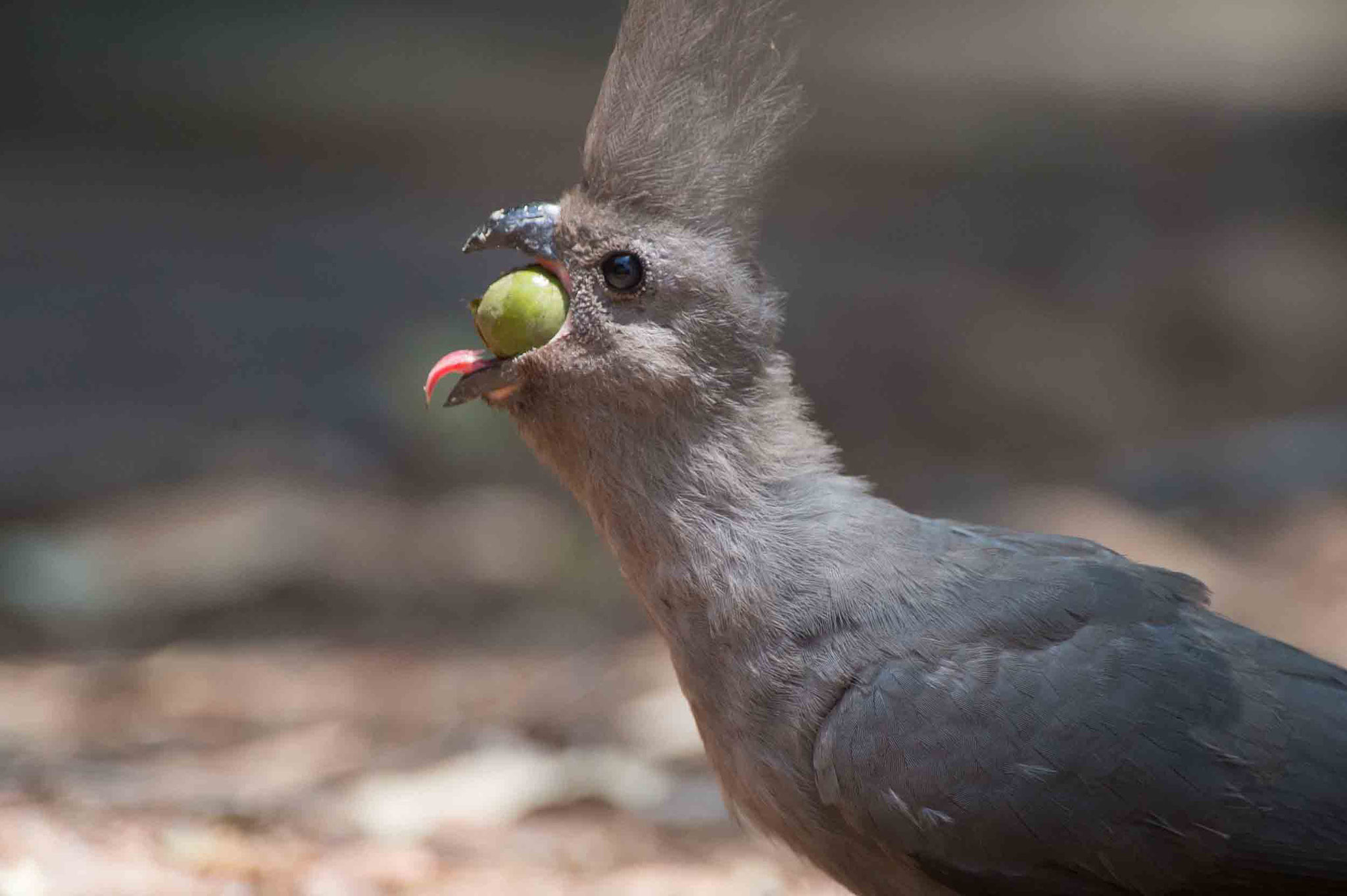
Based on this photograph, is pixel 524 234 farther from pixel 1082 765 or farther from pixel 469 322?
pixel 469 322

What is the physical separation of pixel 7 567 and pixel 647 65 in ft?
14.7

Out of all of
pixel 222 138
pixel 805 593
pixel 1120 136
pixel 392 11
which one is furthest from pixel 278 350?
pixel 805 593

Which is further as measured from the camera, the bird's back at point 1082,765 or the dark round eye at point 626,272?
the dark round eye at point 626,272

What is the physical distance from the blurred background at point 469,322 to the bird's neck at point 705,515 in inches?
98.1

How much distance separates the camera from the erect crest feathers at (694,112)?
9.45 feet

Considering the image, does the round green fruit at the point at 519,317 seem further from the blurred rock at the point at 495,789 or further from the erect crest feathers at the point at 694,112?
the blurred rock at the point at 495,789

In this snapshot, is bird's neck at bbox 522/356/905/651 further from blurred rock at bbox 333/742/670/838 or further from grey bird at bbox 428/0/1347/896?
blurred rock at bbox 333/742/670/838

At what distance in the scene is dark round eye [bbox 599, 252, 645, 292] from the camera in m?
2.86

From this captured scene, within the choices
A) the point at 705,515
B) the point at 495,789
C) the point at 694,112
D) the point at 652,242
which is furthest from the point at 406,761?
the point at 694,112

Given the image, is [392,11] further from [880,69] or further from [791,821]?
[791,821]

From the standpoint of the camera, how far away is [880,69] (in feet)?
27.2

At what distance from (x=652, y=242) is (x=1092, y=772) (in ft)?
4.34

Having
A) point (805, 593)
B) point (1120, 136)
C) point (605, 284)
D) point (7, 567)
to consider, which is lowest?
point (805, 593)

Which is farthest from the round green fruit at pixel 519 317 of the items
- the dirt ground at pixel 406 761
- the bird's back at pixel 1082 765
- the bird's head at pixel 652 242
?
the dirt ground at pixel 406 761
